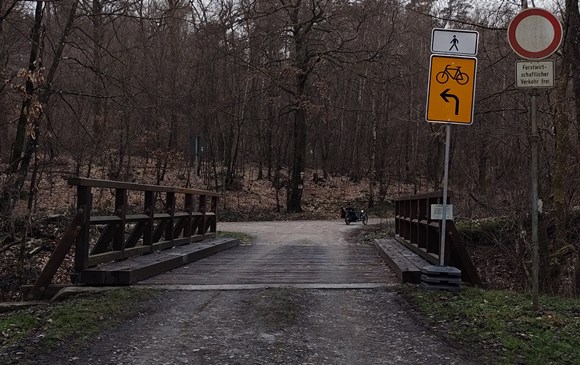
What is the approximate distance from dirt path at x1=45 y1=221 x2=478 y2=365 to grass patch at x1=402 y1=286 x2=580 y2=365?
240mm

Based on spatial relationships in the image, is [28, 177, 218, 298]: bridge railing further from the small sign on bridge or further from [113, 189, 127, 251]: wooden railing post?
the small sign on bridge

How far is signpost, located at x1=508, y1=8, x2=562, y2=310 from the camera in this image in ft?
18.5

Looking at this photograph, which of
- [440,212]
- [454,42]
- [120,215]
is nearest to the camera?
[454,42]

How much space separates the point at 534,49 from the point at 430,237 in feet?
10.9

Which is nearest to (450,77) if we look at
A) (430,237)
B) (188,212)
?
(430,237)

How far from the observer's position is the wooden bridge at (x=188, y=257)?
6.63 metres

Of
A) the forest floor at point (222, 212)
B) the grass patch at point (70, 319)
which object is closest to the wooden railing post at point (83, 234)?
the grass patch at point (70, 319)

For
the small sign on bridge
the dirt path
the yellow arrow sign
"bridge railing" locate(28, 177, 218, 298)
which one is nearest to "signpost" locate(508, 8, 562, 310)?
the yellow arrow sign

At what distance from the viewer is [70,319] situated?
5.29 meters

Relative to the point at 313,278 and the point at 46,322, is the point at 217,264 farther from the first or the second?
the point at 46,322

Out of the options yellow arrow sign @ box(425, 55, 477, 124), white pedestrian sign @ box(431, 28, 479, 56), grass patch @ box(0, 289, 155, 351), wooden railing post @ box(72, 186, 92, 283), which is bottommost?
grass patch @ box(0, 289, 155, 351)

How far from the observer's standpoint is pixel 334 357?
4473 mm

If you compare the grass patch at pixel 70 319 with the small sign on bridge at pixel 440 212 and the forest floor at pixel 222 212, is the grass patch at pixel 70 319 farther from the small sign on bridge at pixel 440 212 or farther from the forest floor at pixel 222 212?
the forest floor at pixel 222 212

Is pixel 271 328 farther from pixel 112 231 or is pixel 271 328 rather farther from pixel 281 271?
pixel 281 271
